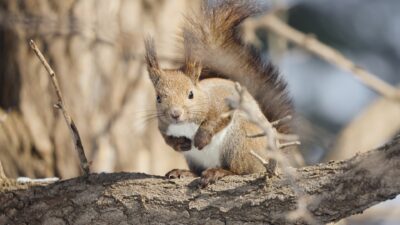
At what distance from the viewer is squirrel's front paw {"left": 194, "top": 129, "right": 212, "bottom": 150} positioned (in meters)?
2.60

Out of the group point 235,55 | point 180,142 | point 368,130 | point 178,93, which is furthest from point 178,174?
point 368,130

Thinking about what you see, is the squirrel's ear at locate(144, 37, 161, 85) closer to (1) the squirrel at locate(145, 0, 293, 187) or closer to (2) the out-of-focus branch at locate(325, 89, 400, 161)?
(1) the squirrel at locate(145, 0, 293, 187)

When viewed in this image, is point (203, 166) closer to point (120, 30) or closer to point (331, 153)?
point (331, 153)

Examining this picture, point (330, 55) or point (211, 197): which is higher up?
point (330, 55)

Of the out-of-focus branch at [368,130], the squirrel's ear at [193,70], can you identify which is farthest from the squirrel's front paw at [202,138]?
the out-of-focus branch at [368,130]

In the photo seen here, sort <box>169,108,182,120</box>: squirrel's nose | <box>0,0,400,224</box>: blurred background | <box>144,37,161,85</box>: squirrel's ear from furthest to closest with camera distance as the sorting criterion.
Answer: <box>0,0,400,224</box>: blurred background < <box>144,37,161,85</box>: squirrel's ear < <box>169,108,182,120</box>: squirrel's nose

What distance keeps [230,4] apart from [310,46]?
0.35 m

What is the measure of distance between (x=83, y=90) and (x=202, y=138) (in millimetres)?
1024

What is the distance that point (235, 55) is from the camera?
278 cm

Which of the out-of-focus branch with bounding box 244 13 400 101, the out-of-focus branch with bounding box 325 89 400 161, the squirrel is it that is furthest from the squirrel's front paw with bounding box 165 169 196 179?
the out-of-focus branch with bounding box 325 89 400 161

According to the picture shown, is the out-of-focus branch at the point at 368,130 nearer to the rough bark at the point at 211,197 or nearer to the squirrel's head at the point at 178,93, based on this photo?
the squirrel's head at the point at 178,93

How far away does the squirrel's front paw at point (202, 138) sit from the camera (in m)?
2.60

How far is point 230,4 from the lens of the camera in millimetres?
2754

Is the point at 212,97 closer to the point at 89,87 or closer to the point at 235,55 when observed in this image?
the point at 235,55
